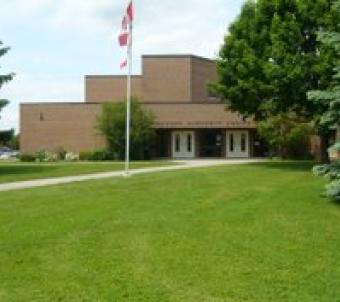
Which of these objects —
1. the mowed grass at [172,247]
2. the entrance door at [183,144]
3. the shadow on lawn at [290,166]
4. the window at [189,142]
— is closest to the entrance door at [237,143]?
the entrance door at [183,144]

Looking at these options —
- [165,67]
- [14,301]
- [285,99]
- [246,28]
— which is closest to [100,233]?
[14,301]

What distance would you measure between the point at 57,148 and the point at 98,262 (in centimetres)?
4428

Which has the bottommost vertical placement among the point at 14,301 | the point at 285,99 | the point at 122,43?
the point at 14,301

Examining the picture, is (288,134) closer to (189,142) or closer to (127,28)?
(189,142)

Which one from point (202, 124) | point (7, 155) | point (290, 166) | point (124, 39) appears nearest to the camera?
point (124, 39)

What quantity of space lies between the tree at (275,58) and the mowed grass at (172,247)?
37.2 ft

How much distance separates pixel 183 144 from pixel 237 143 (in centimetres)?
389

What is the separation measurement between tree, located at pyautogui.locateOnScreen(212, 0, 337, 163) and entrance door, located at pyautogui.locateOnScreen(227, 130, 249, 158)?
2055 cm

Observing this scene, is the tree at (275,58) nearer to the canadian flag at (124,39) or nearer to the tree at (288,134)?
the canadian flag at (124,39)

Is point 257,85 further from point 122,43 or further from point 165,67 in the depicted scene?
point 165,67

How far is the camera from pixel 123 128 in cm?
5041

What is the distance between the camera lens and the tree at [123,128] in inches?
1962

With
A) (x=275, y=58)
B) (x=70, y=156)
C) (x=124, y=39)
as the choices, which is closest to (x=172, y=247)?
(x=124, y=39)

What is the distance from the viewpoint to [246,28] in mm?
32906
